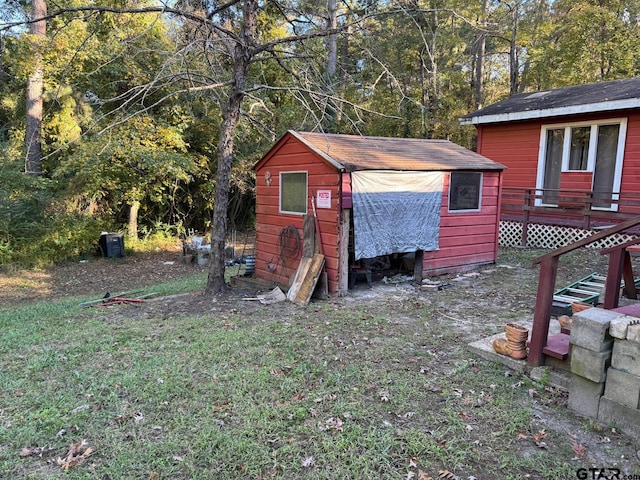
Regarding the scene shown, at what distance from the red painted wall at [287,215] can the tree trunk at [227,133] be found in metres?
1.02

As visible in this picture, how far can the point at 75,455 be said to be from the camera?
2646mm

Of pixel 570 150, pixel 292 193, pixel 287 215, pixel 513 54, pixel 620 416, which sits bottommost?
pixel 620 416

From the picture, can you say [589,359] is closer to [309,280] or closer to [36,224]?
[309,280]

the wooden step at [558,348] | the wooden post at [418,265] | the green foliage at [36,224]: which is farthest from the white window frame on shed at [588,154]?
the green foliage at [36,224]

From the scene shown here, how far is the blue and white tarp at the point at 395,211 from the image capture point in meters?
6.54

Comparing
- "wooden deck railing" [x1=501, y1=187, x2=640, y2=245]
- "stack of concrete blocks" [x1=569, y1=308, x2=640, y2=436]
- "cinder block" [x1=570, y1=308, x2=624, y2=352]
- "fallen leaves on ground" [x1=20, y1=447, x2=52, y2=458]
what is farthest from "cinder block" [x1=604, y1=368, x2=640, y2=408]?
"wooden deck railing" [x1=501, y1=187, x2=640, y2=245]

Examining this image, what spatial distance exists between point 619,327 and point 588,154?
9136mm

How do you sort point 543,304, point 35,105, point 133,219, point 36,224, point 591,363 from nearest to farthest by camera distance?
point 591,363, point 543,304, point 36,224, point 35,105, point 133,219

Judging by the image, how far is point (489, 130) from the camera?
40.2 feet

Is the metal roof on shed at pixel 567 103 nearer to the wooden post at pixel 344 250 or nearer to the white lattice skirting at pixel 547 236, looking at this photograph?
the white lattice skirting at pixel 547 236

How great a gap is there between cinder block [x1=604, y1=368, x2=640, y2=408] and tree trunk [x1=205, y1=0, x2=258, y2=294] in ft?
17.2

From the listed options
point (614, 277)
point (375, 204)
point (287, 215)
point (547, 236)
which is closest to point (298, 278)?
point (287, 215)

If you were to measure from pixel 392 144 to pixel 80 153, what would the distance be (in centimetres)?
778

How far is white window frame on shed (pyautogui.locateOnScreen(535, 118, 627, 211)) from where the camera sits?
378 inches
